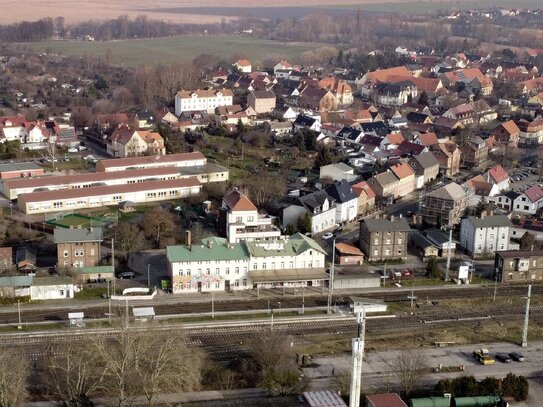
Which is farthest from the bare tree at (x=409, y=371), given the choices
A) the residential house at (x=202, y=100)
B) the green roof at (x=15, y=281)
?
the residential house at (x=202, y=100)

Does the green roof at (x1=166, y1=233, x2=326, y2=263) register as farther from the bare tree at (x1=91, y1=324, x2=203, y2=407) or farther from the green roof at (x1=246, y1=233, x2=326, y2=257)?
the bare tree at (x1=91, y1=324, x2=203, y2=407)

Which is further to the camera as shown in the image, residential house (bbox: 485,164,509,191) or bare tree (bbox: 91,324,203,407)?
residential house (bbox: 485,164,509,191)

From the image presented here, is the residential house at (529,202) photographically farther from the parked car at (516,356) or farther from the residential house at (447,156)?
the parked car at (516,356)

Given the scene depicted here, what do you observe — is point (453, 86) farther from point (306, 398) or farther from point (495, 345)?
point (306, 398)

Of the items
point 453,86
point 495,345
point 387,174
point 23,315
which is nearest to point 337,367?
Result: point 495,345

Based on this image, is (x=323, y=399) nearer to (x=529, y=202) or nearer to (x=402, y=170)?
(x=529, y=202)

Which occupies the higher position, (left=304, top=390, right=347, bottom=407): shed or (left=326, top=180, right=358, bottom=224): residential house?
(left=326, top=180, right=358, bottom=224): residential house

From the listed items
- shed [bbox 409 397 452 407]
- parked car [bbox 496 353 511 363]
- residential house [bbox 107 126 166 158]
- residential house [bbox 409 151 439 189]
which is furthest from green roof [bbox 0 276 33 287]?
residential house [bbox 409 151 439 189]
